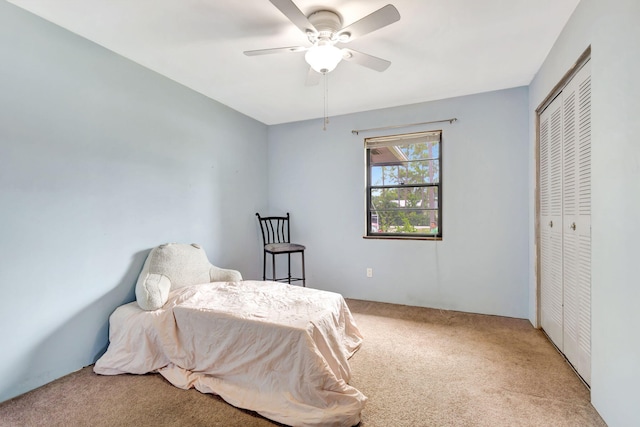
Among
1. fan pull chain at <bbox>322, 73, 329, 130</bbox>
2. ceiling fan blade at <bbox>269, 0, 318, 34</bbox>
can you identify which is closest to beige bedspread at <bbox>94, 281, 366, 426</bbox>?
ceiling fan blade at <bbox>269, 0, 318, 34</bbox>

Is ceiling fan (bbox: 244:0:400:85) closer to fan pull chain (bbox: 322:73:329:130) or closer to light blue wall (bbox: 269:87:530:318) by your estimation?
fan pull chain (bbox: 322:73:329:130)

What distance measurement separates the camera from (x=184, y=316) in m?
2.04

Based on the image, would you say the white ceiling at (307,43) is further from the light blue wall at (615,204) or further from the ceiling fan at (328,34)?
the light blue wall at (615,204)

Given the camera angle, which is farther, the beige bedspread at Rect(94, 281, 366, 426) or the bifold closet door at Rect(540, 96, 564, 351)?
the bifold closet door at Rect(540, 96, 564, 351)

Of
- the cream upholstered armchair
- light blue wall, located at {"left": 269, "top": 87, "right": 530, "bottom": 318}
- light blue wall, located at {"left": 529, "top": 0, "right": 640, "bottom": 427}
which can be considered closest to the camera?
light blue wall, located at {"left": 529, "top": 0, "right": 640, "bottom": 427}

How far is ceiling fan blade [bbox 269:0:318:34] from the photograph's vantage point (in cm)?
145

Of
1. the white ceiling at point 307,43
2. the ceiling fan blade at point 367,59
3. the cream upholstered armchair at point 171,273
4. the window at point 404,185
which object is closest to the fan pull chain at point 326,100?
the white ceiling at point 307,43

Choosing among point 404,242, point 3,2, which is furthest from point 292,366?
point 3,2

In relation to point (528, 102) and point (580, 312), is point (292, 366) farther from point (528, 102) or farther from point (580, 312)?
point (528, 102)

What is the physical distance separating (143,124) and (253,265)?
2117mm

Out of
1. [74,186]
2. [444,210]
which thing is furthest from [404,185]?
[74,186]

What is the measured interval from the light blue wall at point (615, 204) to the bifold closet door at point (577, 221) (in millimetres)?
185

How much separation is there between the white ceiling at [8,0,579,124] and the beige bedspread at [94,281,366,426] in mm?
1928

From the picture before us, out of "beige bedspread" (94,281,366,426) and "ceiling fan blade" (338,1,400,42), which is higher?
"ceiling fan blade" (338,1,400,42)
